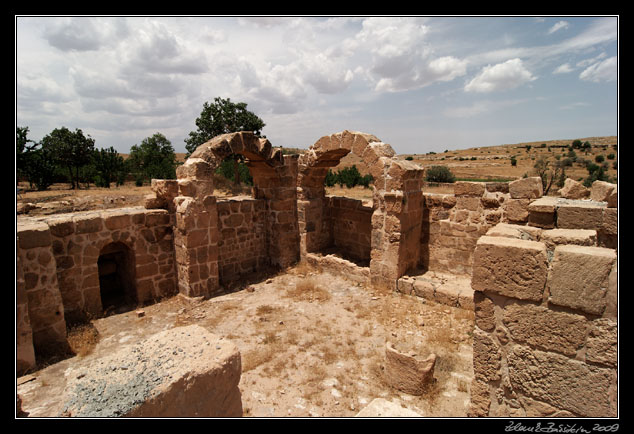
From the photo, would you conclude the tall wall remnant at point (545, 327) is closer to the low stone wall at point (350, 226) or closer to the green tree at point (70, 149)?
the low stone wall at point (350, 226)

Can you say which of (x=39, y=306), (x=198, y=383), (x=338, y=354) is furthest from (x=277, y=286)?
(x=198, y=383)

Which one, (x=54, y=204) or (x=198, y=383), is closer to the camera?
(x=198, y=383)

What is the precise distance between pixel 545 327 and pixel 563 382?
421 mm

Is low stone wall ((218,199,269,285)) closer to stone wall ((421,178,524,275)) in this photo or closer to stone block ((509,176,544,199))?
stone wall ((421,178,524,275))

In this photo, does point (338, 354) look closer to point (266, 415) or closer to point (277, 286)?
point (266, 415)

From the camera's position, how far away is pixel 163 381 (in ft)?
7.64

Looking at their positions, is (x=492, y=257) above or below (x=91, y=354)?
above

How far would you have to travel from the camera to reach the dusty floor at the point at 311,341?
432cm

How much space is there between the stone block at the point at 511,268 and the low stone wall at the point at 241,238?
7.00 meters

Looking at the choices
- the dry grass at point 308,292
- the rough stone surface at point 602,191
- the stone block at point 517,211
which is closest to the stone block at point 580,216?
the rough stone surface at point 602,191

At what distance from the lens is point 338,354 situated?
5344 millimetres

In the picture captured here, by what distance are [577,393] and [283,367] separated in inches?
143

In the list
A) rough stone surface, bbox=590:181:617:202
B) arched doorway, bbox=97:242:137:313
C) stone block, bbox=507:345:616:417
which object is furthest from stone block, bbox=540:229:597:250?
arched doorway, bbox=97:242:137:313

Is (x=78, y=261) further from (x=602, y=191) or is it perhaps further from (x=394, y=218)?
(x=602, y=191)
